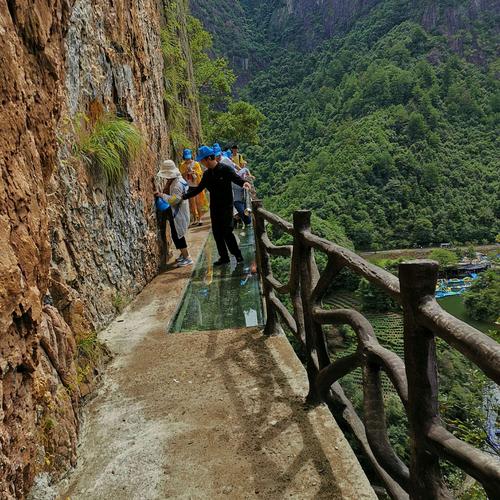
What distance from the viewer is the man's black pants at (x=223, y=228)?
5527mm

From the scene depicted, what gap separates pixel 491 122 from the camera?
254ft

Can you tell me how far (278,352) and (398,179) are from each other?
6811cm

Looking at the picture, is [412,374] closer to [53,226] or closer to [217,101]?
[53,226]

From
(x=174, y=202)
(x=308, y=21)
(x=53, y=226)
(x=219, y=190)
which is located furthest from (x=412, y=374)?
(x=308, y=21)

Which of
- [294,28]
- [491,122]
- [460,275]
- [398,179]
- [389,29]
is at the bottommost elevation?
[460,275]

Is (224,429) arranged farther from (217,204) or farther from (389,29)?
(389,29)

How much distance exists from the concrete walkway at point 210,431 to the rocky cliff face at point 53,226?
9.2 inches

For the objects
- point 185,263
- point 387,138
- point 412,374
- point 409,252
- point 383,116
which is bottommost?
point 409,252

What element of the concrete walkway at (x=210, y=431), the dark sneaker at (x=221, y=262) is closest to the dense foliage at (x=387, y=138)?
the dark sneaker at (x=221, y=262)

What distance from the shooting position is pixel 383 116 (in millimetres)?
77500

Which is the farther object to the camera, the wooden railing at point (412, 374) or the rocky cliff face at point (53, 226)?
the rocky cliff face at point (53, 226)

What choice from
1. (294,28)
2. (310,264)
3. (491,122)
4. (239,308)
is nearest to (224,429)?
(310,264)

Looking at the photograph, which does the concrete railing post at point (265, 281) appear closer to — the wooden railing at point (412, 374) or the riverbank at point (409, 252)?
the wooden railing at point (412, 374)

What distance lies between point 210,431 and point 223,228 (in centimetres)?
341
